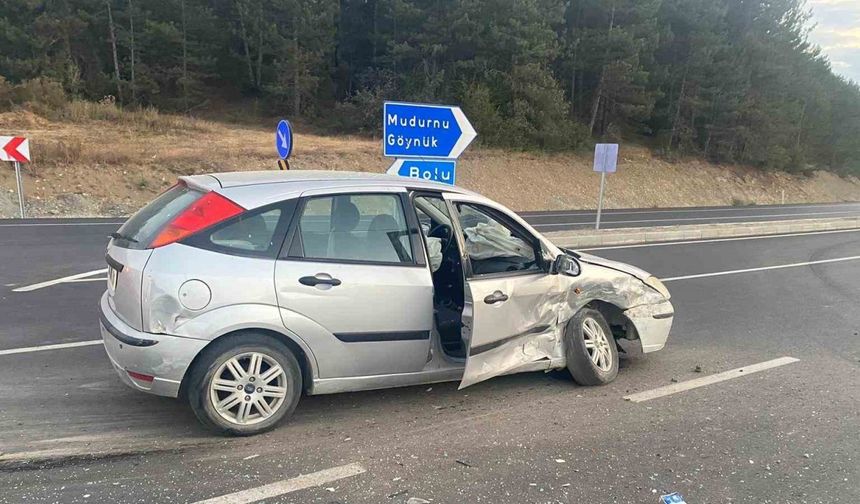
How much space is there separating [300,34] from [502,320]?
4021 cm

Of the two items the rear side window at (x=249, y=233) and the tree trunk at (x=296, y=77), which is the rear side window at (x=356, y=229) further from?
the tree trunk at (x=296, y=77)

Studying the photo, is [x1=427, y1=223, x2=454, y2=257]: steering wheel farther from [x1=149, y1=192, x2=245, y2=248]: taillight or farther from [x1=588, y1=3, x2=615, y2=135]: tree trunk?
[x1=588, y1=3, x2=615, y2=135]: tree trunk

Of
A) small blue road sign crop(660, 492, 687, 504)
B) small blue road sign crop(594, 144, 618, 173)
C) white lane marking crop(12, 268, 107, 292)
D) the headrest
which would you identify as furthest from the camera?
small blue road sign crop(594, 144, 618, 173)

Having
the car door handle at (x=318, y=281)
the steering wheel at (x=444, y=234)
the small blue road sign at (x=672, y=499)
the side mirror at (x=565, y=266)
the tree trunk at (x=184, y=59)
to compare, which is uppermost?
the tree trunk at (x=184, y=59)

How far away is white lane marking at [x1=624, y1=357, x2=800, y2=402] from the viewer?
4.72m

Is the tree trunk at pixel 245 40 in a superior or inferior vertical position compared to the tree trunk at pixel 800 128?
superior

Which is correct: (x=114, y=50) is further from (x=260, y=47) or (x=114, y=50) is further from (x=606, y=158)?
(x=606, y=158)

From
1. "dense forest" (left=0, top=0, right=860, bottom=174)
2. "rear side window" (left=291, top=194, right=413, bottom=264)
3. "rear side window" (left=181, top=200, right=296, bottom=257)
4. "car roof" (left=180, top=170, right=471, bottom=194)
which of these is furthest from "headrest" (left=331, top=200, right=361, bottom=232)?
"dense forest" (left=0, top=0, right=860, bottom=174)

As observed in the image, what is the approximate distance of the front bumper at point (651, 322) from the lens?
518 centimetres

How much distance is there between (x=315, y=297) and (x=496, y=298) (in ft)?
4.23

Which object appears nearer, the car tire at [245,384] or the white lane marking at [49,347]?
the car tire at [245,384]

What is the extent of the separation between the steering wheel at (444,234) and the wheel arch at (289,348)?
54.5 inches

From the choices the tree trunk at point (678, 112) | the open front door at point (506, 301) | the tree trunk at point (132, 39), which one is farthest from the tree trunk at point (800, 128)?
the open front door at point (506, 301)

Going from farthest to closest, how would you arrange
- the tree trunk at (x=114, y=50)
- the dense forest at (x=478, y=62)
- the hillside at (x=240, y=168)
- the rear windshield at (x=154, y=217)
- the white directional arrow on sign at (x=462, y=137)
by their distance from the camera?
the tree trunk at (x=114, y=50) → the dense forest at (x=478, y=62) → the hillside at (x=240, y=168) → the white directional arrow on sign at (x=462, y=137) → the rear windshield at (x=154, y=217)
